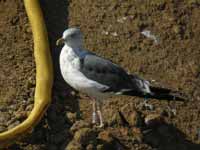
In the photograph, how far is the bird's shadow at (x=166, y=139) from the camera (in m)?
7.70

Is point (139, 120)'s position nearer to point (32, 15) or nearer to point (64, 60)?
point (64, 60)

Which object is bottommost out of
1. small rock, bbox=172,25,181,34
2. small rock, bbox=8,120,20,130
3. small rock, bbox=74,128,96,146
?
small rock, bbox=74,128,96,146

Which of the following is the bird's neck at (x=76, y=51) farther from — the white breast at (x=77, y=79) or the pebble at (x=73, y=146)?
the pebble at (x=73, y=146)

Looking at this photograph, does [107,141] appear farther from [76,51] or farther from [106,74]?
[76,51]

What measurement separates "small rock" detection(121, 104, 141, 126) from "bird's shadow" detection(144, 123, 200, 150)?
151 millimetres

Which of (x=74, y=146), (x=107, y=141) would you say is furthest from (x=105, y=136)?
(x=74, y=146)

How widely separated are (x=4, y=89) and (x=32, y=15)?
3.54 ft

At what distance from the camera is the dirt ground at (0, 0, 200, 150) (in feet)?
25.0

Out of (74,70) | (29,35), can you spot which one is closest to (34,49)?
(29,35)

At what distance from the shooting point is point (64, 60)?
768 centimetres

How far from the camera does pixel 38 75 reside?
26.5 feet

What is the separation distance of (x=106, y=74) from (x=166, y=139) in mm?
902

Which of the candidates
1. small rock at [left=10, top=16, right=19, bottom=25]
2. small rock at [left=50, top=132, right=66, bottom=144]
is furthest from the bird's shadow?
small rock at [left=10, top=16, right=19, bottom=25]

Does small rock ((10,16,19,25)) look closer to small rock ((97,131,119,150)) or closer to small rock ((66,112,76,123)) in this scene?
small rock ((66,112,76,123))
